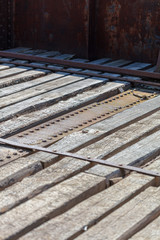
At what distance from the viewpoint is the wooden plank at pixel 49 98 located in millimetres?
5133

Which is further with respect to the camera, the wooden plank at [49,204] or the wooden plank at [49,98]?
the wooden plank at [49,98]

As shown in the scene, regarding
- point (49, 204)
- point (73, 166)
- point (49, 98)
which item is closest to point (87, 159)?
point (73, 166)

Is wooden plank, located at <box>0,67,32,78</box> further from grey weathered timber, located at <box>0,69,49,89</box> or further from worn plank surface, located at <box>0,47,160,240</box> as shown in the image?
worn plank surface, located at <box>0,47,160,240</box>

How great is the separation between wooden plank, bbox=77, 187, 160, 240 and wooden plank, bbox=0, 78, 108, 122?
6.98 ft

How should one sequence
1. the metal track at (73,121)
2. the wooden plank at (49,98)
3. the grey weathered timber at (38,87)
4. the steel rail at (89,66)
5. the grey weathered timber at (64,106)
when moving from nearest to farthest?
the metal track at (73,121) → the grey weathered timber at (64,106) → the wooden plank at (49,98) → the grey weathered timber at (38,87) → the steel rail at (89,66)

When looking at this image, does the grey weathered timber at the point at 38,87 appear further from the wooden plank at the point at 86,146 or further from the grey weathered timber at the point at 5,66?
the wooden plank at the point at 86,146

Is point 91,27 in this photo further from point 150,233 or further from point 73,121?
point 150,233

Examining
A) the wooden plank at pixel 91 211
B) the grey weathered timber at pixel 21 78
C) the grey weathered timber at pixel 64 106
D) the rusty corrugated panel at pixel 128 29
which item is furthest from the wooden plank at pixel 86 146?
the rusty corrugated panel at pixel 128 29

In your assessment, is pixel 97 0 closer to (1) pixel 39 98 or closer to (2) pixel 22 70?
(2) pixel 22 70

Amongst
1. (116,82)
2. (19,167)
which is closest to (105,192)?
(19,167)

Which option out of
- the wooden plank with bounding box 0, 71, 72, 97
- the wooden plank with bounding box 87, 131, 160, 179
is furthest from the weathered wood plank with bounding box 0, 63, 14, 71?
the wooden plank with bounding box 87, 131, 160, 179

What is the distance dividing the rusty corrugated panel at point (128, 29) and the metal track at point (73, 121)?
5.53 ft

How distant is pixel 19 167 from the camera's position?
12.0 feet

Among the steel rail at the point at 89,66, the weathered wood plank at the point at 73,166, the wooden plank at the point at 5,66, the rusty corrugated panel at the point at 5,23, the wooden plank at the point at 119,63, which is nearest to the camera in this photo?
the weathered wood plank at the point at 73,166
